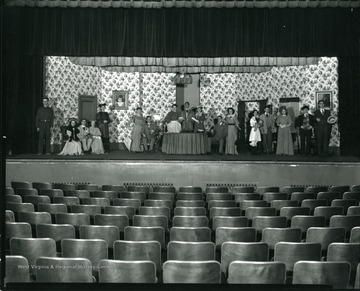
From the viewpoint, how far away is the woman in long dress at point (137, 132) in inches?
570

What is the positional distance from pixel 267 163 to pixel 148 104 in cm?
782

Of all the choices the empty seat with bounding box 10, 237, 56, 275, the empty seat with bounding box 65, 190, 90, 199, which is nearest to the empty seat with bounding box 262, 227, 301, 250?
the empty seat with bounding box 10, 237, 56, 275

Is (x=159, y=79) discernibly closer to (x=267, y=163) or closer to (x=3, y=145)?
(x=267, y=163)

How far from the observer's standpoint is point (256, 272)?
3.80 metres

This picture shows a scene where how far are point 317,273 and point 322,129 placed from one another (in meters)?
9.23

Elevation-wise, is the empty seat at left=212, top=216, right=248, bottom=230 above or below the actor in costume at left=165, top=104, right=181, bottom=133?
below

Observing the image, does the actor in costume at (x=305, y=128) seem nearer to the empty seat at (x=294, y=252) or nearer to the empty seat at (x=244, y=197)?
the empty seat at (x=244, y=197)

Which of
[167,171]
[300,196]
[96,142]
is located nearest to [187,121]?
[96,142]

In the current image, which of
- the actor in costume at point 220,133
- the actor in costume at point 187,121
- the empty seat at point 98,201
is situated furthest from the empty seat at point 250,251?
the actor in costume at point 187,121

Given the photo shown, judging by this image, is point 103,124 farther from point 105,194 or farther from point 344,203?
point 344,203

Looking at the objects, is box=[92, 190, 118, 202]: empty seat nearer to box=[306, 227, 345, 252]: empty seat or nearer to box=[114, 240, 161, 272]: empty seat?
box=[114, 240, 161, 272]: empty seat

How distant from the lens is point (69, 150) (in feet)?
43.1

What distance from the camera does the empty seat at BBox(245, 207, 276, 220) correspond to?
6.51 m

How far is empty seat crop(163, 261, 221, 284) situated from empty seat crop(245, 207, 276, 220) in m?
2.79
